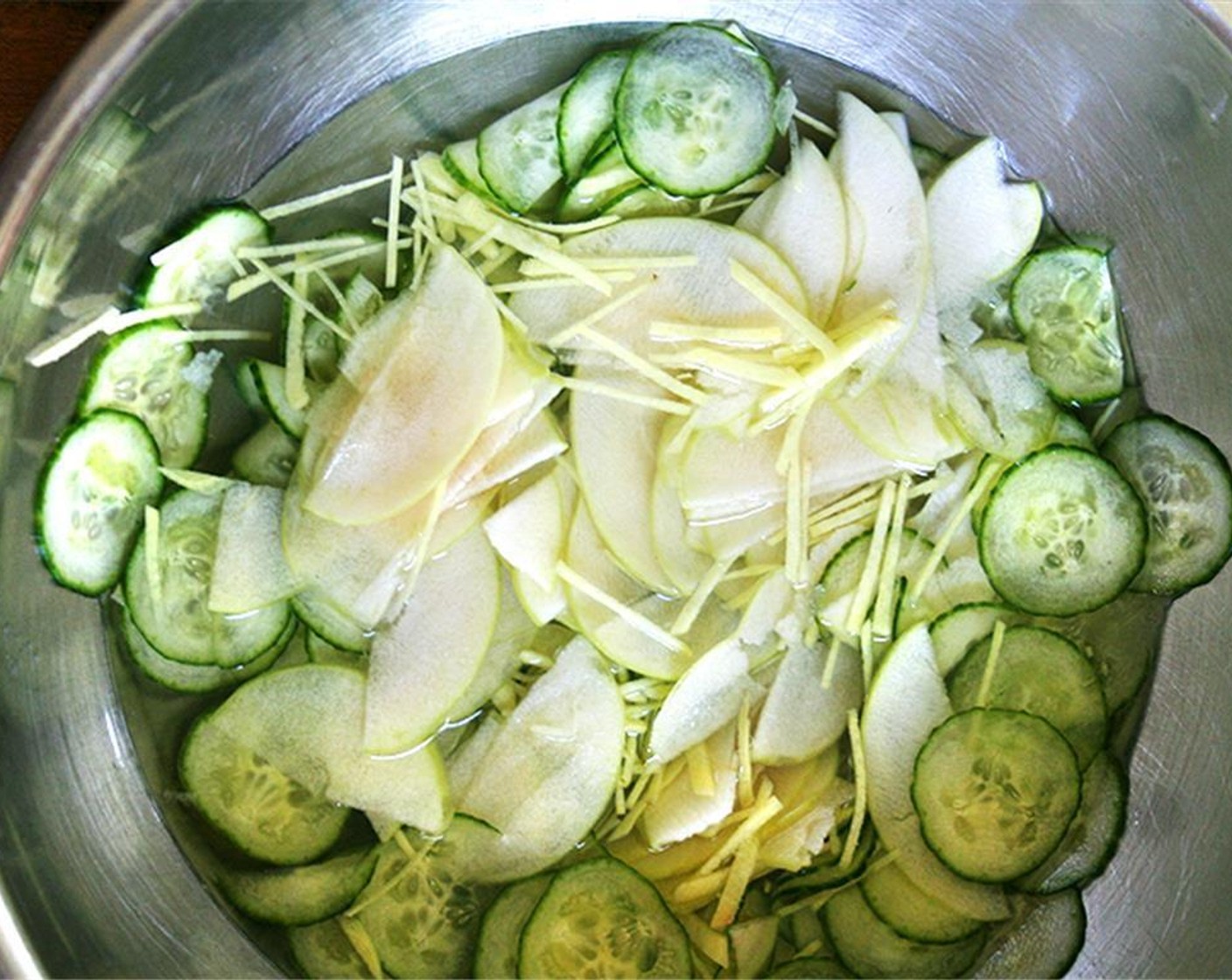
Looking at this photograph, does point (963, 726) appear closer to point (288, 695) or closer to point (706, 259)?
point (706, 259)

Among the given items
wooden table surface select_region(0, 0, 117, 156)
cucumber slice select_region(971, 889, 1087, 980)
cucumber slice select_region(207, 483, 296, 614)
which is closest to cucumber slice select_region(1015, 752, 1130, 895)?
cucumber slice select_region(971, 889, 1087, 980)

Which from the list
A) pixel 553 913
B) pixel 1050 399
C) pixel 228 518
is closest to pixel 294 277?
pixel 228 518

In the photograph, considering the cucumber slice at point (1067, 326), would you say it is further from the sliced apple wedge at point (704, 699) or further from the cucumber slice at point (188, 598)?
the cucumber slice at point (188, 598)

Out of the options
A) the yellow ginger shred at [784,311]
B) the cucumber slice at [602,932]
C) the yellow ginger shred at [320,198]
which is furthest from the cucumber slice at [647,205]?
the cucumber slice at [602,932]

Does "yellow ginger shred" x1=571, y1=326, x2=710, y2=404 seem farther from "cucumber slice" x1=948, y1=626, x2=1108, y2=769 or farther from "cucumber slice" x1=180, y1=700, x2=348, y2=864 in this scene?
"cucumber slice" x1=180, y1=700, x2=348, y2=864

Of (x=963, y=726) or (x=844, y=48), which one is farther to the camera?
(x=844, y=48)

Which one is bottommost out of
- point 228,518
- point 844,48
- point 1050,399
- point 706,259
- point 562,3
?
point 1050,399
